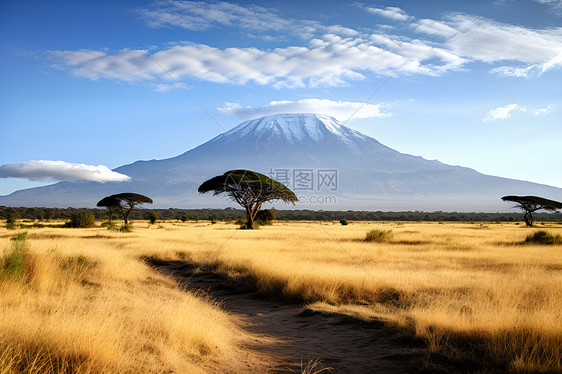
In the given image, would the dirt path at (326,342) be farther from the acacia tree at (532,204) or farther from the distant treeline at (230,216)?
the distant treeline at (230,216)

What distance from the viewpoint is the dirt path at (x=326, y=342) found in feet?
17.3

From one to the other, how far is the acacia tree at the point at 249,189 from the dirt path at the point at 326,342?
1186 inches

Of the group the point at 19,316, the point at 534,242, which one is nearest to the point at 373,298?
the point at 19,316

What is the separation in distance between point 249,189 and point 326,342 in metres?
34.1

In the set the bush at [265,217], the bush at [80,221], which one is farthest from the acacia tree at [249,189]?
the bush at [80,221]

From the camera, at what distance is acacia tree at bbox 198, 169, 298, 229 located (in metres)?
39.7

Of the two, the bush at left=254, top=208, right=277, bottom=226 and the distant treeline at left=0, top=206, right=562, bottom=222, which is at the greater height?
the bush at left=254, top=208, right=277, bottom=226

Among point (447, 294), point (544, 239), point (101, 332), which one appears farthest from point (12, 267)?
point (544, 239)

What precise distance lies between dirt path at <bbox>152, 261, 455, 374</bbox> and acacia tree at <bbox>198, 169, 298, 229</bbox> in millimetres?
30115

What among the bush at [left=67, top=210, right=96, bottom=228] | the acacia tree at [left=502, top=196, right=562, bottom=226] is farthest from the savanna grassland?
the acacia tree at [left=502, top=196, right=562, bottom=226]

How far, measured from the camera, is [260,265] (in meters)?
12.7

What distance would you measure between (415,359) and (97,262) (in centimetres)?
1055

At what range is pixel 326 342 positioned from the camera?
646cm

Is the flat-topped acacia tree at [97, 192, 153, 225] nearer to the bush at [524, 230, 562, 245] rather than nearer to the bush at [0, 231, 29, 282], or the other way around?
the bush at [0, 231, 29, 282]
